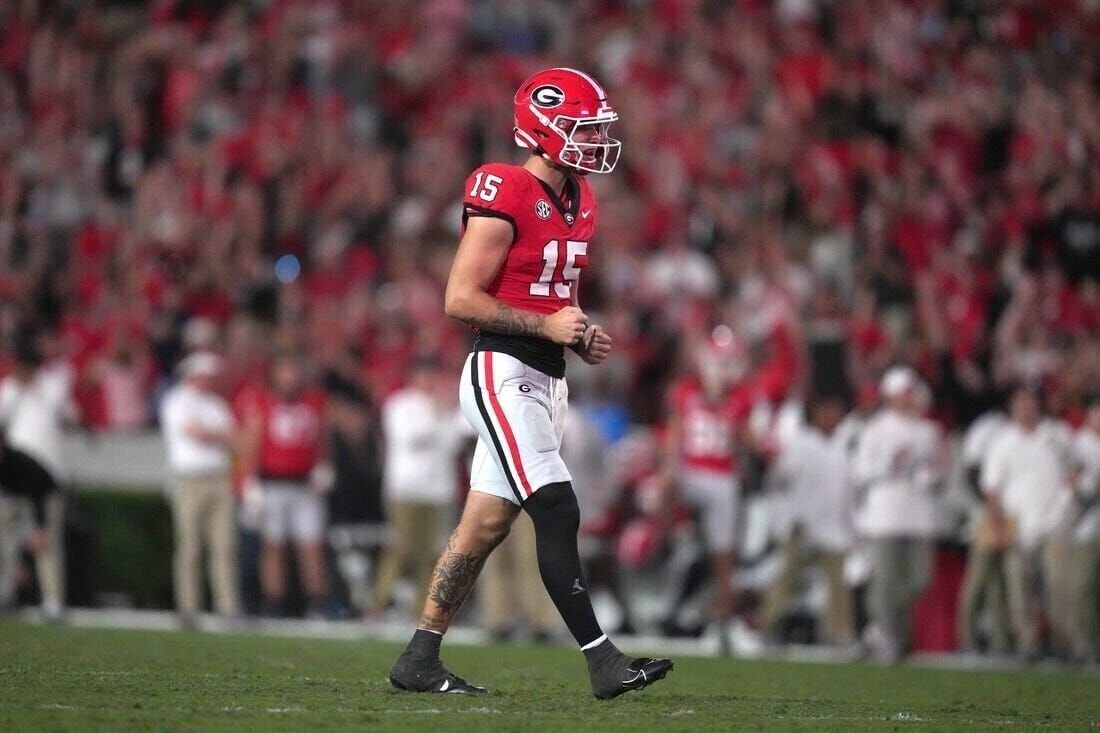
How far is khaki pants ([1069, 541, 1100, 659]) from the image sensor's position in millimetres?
13789

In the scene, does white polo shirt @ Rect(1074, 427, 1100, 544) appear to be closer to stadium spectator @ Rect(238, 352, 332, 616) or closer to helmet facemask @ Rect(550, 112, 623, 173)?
stadium spectator @ Rect(238, 352, 332, 616)

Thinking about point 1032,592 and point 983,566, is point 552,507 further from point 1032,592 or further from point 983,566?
point 1032,592

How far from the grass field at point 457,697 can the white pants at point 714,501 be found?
286 cm

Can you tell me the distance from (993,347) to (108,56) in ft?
38.2

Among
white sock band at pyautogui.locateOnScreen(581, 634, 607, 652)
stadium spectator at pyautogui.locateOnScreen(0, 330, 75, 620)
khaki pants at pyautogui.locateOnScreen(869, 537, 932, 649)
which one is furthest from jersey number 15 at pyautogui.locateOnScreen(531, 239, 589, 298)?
stadium spectator at pyautogui.locateOnScreen(0, 330, 75, 620)

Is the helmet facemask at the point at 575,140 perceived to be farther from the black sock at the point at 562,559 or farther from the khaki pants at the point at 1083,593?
the khaki pants at the point at 1083,593

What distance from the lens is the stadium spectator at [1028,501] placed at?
13.9 meters

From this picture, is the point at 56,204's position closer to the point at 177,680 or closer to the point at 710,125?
the point at 710,125

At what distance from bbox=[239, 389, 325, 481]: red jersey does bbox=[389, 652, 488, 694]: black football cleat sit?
911 cm

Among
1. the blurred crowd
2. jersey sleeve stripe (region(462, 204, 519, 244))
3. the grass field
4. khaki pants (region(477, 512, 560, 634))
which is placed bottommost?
the grass field

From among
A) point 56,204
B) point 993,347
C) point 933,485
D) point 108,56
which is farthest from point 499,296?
point 108,56

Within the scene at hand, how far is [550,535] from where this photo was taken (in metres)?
6.98

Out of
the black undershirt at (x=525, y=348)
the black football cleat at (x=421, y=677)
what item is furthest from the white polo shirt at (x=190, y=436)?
the black undershirt at (x=525, y=348)

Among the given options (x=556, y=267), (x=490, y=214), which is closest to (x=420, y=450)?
(x=556, y=267)
